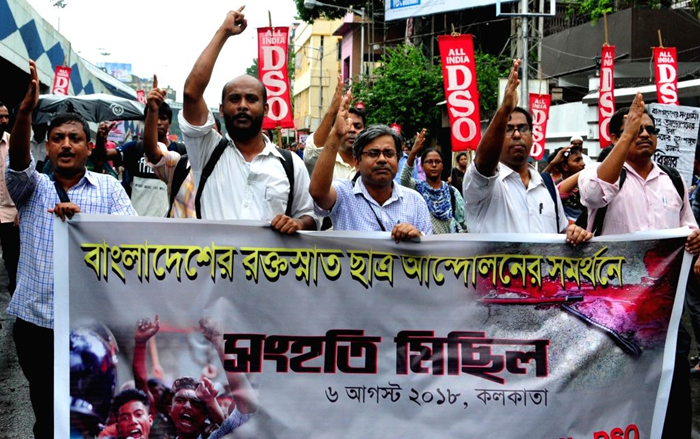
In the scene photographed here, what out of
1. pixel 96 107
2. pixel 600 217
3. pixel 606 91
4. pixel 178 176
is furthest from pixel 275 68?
pixel 600 217

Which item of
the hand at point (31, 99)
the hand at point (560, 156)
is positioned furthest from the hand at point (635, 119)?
the hand at point (560, 156)

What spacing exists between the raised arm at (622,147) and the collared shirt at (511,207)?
0.31m

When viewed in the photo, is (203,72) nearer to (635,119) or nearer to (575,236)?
(575,236)

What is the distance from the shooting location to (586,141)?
743 inches

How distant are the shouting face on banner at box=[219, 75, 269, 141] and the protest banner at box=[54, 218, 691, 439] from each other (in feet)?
1.55

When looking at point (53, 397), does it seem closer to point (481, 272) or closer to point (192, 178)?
point (192, 178)

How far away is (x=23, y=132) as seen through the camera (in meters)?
3.59

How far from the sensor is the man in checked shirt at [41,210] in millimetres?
3670

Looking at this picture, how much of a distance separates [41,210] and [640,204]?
2.98 metres

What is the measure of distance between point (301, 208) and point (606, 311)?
1.49m

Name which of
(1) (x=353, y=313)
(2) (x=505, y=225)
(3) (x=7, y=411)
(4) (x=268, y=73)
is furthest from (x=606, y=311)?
(4) (x=268, y=73)

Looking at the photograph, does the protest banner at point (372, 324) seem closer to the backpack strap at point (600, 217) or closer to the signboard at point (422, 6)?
the backpack strap at point (600, 217)

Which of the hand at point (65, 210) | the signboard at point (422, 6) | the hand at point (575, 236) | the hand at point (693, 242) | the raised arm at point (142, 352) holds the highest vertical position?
the signboard at point (422, 6)

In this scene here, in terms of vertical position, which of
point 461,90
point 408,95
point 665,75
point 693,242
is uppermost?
point 408,95
